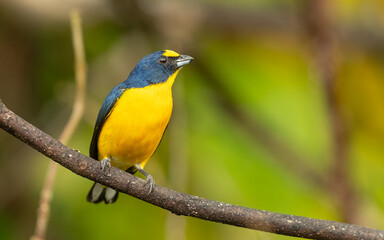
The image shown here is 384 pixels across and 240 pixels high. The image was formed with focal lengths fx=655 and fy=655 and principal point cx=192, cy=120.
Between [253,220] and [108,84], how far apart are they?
91.4 inches

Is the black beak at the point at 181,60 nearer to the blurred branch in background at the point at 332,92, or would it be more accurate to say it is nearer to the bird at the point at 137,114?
the bird at the point at 137,114

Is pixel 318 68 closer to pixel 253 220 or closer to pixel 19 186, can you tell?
pixel 253 220

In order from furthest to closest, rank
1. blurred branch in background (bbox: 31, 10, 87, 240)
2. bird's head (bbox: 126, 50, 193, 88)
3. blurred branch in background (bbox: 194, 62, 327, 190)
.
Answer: blurred branch in background (bbox: 194, 62, 327, 190) → bird's head (bbox: 126, 50, 193, 88) → blurred branch in background (bbox: 31, 10, 87, 240)

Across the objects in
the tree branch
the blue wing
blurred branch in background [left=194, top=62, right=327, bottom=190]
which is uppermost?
the blue wing

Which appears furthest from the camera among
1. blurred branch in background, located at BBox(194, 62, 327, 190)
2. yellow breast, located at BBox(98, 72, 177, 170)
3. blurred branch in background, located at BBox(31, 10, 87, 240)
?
blurred branch in background, located at BBox(194, 62, 327, 190)

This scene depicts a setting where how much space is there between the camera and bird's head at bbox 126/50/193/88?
3.14 metres

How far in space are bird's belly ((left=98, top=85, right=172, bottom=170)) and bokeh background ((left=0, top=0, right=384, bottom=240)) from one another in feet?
1.94

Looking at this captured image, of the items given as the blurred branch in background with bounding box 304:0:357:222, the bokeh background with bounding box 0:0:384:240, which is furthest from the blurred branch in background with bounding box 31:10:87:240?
the blurred branch in background with bounding box 304:0:357:222

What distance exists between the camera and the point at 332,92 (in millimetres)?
3260

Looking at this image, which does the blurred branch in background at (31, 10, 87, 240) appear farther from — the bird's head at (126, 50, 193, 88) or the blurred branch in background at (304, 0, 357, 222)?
the blurred branch in background at (304, 0, 357, 222)

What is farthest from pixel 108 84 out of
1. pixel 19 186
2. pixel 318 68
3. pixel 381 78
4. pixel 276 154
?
pixel 381 78

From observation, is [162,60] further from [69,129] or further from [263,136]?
[263,136]

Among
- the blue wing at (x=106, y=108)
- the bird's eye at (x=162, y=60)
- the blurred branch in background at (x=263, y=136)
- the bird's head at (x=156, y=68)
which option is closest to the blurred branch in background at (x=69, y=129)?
the blue wing at (x=106, y=108)

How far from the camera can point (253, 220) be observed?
81.4 inches
